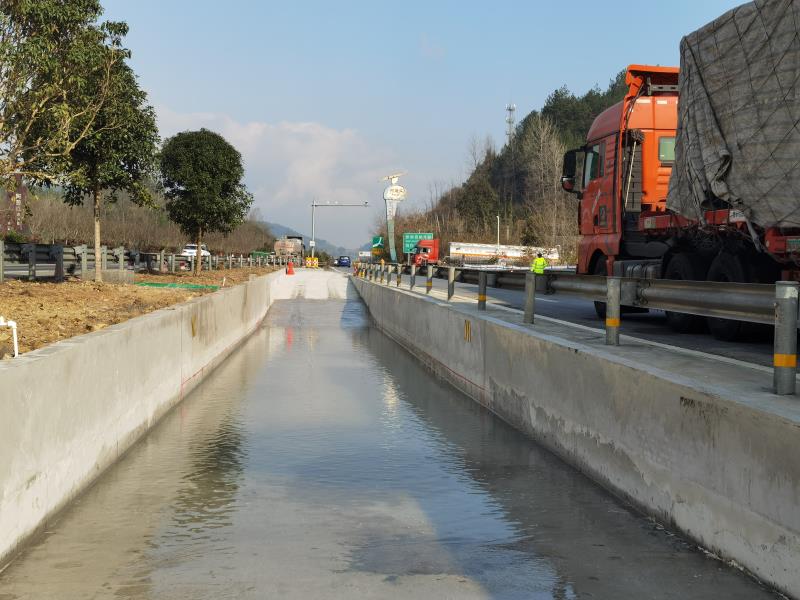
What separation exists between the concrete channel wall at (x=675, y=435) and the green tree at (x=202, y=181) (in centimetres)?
3712

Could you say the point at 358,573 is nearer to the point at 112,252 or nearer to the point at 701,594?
the point at 701,594

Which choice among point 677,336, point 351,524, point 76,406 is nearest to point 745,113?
point 677,336

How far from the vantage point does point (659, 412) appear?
5938mm

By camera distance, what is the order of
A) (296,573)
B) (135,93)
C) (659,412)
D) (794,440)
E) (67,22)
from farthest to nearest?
(135,93)
(67,22)
(659,412)
(296,573)
(794,440)

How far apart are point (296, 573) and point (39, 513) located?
1794 mm

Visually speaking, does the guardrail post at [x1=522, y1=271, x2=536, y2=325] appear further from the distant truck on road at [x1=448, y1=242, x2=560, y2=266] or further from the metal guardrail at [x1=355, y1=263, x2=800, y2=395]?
the distant truck on road at [x1=448, y1=242, x2=560, y2=266]

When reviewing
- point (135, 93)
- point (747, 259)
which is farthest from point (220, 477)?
point (135, 93)

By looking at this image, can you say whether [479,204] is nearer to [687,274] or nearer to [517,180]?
[517,180]

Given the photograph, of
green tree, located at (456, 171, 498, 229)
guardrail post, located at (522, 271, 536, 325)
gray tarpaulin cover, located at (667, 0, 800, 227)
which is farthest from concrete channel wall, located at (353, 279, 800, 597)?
green tree, located at (456, 171, 498, 229)

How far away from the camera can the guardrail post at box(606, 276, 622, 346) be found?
28.2 ft

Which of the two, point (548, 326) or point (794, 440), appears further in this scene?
point (548, 326)

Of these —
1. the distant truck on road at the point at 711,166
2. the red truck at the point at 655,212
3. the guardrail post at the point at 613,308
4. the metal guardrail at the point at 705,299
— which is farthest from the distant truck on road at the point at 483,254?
the guardrail post at the point at 613,308

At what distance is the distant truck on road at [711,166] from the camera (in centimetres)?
951

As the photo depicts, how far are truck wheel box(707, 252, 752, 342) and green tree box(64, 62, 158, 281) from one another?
1830 centimetres
